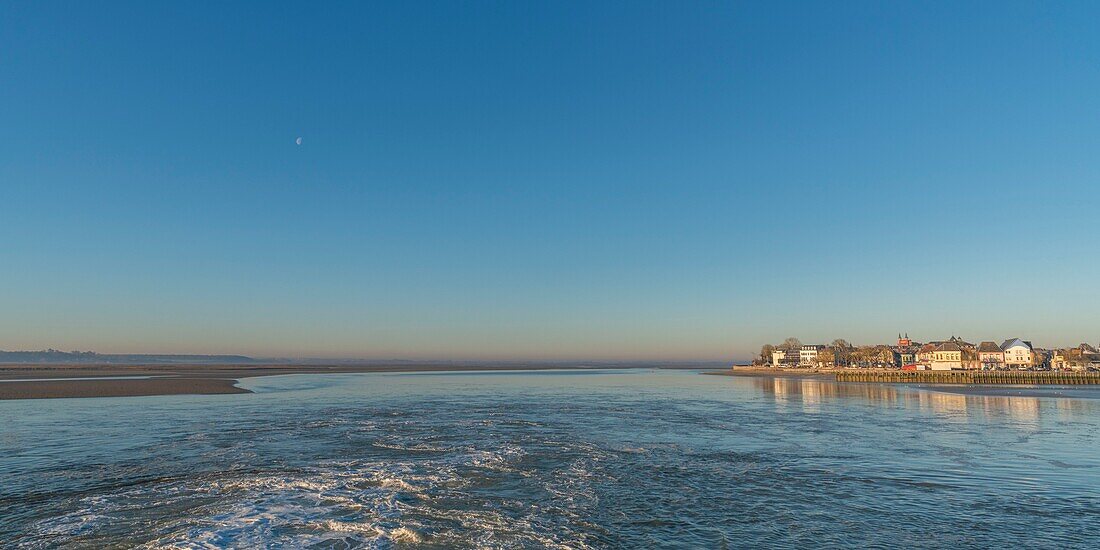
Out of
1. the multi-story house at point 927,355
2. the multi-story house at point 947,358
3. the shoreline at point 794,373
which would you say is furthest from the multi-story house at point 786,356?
the multi-story house at point 947,358

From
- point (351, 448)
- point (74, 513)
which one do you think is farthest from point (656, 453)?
point (74, 513)

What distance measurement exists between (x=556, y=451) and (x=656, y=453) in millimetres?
3862

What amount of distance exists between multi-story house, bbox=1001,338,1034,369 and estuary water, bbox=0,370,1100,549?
396 ft

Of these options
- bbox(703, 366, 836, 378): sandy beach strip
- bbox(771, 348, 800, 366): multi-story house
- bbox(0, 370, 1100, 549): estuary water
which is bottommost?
bbox(703, 366, 836, 378): sandy beach strip

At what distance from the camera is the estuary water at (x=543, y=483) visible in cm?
1223

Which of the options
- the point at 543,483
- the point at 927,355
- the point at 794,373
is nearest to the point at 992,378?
the point at 927,355

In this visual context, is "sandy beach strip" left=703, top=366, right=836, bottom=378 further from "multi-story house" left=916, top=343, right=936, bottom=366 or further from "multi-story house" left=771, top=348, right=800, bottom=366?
"multi-story house" left=771, top=348, right=800, bottom=366

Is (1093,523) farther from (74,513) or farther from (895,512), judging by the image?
(74,513)

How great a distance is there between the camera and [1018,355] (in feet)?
415

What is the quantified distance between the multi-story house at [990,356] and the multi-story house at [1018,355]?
1.20m

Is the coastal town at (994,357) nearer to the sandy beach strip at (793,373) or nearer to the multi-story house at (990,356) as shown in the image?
the multi-story house at (990,356)

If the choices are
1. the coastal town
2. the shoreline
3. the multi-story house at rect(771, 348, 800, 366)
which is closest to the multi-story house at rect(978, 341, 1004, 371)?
the coastal town

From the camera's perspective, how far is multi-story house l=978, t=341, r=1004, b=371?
127m

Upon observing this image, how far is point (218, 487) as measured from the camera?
1598 cm
